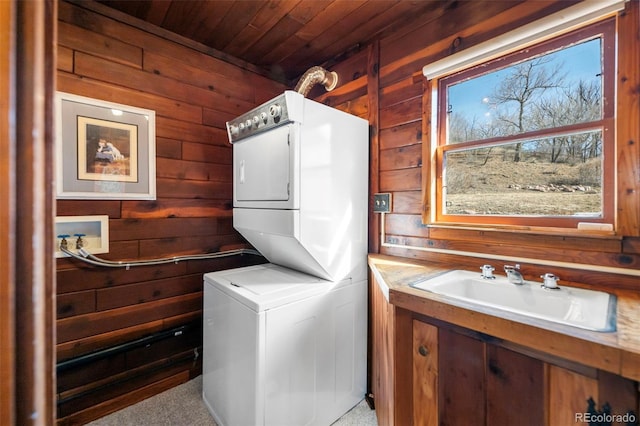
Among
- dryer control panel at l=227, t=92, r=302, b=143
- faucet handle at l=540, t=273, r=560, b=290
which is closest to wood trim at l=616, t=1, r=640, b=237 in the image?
Result: faucet handle at l=540, t=273, r=560, b=290

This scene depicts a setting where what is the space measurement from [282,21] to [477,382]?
228cm

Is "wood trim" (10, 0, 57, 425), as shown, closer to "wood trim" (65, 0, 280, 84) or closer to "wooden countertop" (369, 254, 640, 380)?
"wooden countertop" (369, 254, 640, 380)

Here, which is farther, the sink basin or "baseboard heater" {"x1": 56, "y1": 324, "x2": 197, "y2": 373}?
"baseboard heater" {"x1": 56, "y1": 324, "x2": 197, "y2": 373}

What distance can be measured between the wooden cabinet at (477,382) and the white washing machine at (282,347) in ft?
1.07

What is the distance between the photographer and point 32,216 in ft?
1.09

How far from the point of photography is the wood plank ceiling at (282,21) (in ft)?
5.72

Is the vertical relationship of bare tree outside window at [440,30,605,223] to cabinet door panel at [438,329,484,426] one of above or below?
above

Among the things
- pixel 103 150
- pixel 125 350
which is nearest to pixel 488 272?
pixel 125 350

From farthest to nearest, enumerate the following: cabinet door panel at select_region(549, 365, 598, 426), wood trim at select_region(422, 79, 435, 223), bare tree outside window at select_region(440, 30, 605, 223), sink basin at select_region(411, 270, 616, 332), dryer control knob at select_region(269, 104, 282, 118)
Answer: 1. wood trim at select_region(422, 79, 435, 223)
2. dryer control knob at select_region(269, 104, 282, 118)
3. bare tree outside window at select_region(440, 30, 605, 223)
4. sink basin at select_region(411, 270, 616, 332)
5. cabinet door panel at select_region(549, 365, 598, 426)

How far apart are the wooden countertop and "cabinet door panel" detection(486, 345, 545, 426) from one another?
10 cm

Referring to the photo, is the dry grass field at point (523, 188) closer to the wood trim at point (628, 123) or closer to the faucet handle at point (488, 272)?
the wood trim at point (628, 123)

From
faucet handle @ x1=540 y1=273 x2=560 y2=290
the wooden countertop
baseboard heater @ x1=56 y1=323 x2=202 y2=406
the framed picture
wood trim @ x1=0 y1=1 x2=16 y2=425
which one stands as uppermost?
the framed picture

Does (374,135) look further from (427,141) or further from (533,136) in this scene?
(533,136)

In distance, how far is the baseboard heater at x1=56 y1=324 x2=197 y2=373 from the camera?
1652mm
